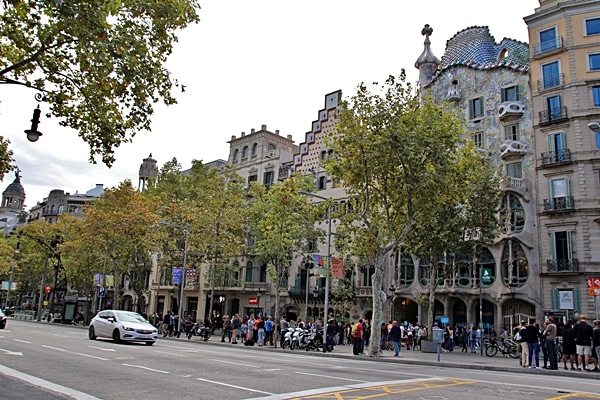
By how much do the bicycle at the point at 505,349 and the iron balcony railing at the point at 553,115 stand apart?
52.4 feet

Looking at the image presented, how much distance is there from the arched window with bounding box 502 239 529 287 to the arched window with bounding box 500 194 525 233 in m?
0.93

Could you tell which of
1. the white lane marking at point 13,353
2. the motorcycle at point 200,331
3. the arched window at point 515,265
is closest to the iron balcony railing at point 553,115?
the arched window at point 515,265

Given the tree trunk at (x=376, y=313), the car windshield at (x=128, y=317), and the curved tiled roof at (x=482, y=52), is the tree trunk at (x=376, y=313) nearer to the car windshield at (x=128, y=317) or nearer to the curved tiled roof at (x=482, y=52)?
the car windshield at (x=128, y=317)

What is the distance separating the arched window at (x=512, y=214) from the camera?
35500 millimetres

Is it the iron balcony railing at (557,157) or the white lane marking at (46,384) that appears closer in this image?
the white lane marking at (46,384)

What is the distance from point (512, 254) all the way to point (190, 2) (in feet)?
96.4

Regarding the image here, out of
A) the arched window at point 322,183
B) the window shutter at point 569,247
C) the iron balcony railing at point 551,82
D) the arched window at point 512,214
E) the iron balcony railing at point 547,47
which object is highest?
the iron balcony railing at point 547,47

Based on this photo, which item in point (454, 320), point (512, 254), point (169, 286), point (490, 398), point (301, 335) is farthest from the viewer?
point (169, 286)

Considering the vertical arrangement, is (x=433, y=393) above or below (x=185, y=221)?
below

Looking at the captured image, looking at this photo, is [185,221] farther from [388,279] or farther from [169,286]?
[169,286]

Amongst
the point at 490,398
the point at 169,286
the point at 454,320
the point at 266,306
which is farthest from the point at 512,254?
the point at 169,286

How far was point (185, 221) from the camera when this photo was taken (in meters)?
40.8

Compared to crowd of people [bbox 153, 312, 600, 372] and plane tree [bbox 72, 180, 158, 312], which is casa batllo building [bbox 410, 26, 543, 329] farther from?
plane tree [bbox 72, 180, 158, 312]

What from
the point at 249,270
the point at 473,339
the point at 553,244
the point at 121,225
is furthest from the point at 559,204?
the point at 121,225
